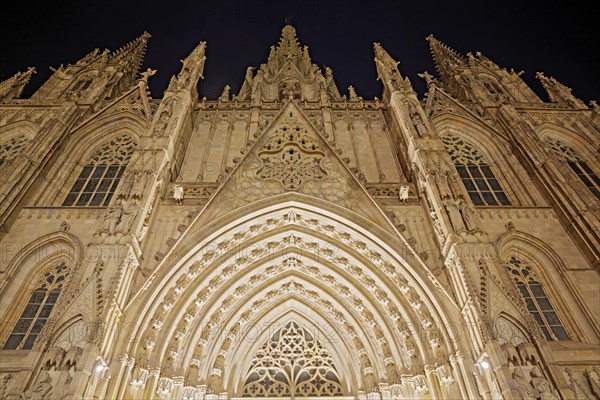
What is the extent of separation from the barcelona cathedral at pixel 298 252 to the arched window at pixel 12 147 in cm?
8

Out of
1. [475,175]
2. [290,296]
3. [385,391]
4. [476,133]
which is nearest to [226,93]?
[476,133]

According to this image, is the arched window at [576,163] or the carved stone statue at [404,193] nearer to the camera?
the carved stone statue at [404,193]

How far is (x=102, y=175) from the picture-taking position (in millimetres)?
14633

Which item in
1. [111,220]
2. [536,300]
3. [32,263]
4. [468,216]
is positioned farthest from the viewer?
[32,263]

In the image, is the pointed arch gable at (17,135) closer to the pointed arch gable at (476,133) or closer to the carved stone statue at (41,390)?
the carved stone statue at (41,390)

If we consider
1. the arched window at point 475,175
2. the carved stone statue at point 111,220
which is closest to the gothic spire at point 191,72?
the carved stone statue at point 111,220

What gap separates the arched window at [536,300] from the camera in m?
10.3

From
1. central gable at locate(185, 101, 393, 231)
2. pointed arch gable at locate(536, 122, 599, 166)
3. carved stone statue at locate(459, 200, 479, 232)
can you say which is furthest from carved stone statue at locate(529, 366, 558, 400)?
pointed arch gable at locate(536, 122, 599, 166)

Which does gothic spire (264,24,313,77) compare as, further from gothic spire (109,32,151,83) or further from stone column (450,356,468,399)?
stone column (450,356,468,399)

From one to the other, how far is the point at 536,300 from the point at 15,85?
855 inches

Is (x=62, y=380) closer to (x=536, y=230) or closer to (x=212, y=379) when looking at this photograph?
(x=212, y=379)

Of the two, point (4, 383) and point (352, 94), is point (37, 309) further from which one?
point (352, 94)

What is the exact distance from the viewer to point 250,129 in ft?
52.9

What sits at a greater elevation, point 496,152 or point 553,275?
point 496,152
